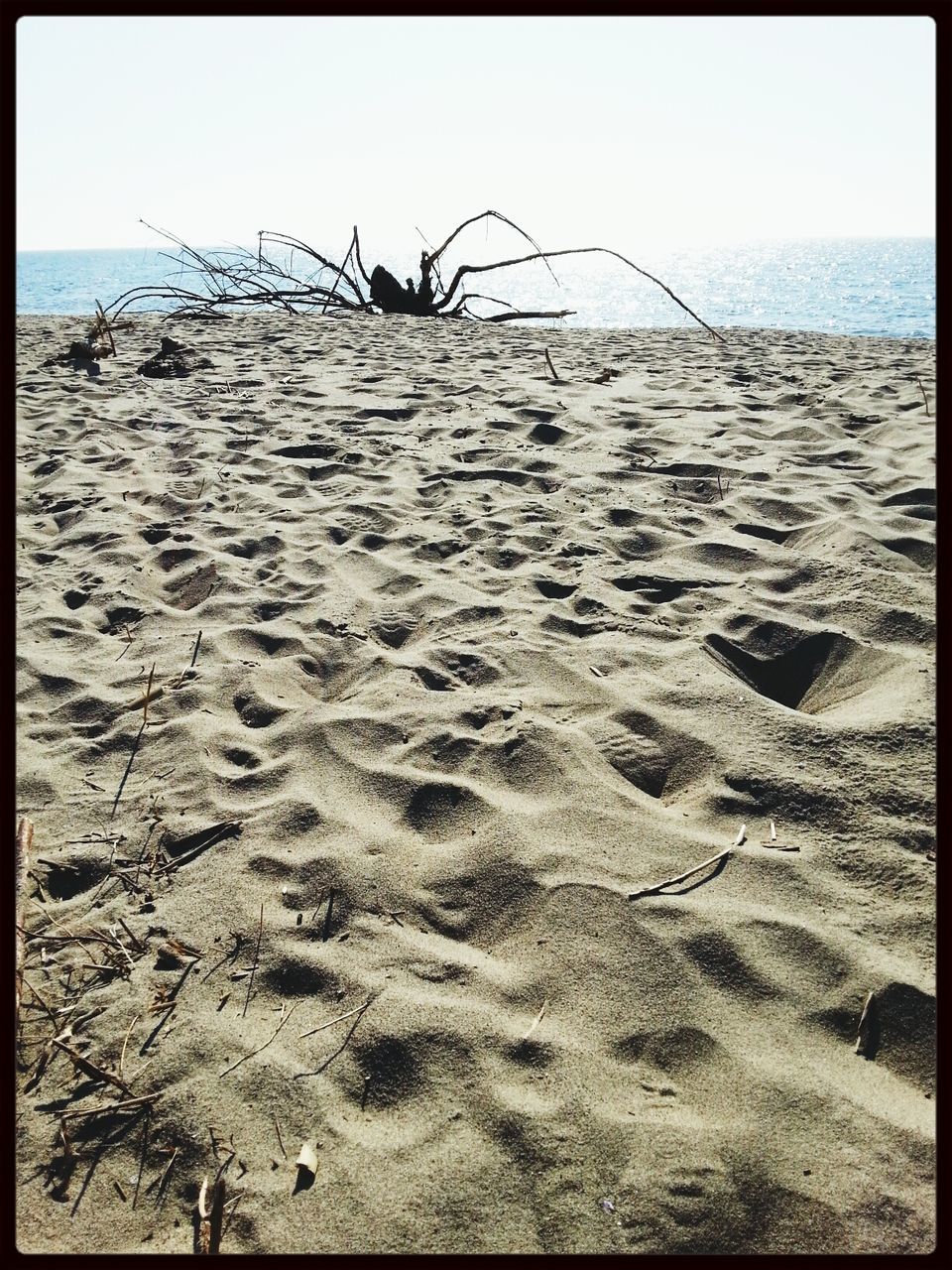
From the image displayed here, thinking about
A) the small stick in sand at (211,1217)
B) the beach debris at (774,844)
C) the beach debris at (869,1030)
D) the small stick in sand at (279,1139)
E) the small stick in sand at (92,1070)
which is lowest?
the small stick in sand at (211,1217)

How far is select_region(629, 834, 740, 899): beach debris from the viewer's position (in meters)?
1.77

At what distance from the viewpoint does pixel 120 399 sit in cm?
582

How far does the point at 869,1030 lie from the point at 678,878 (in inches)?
17.2

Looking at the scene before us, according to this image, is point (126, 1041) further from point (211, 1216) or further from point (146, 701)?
point (146, 701)

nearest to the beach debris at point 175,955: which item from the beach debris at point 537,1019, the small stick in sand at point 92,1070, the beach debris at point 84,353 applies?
the small stick in sand at point 92,1070

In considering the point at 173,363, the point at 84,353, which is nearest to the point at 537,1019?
the point at 173,363

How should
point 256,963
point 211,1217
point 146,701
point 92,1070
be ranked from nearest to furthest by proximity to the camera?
1. point 211,1217
2. point 92,1070
3. point 256,963
4. point 146,701

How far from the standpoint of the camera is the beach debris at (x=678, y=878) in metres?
1.77

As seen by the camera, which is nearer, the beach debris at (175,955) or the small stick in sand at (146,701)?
the beach debris at (175,955)

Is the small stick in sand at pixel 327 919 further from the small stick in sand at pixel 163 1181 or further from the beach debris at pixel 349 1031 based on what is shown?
the small stick in sand at pixel 163 1181

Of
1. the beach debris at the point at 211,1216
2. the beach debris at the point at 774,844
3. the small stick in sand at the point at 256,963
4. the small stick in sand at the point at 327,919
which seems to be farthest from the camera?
the beach debris at the point at 774,844

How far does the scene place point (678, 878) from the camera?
5.88 ft

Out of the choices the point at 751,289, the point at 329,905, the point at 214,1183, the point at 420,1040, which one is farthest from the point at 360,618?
the point at 751,289

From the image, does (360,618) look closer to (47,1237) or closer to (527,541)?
(527,541)
